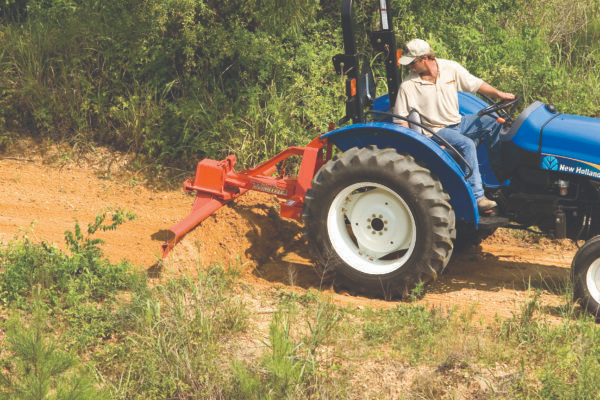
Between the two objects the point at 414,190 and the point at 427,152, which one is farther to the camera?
the point at 427,152

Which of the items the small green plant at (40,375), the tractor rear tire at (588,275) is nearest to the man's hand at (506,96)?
the tractor rear tire at (588,275)

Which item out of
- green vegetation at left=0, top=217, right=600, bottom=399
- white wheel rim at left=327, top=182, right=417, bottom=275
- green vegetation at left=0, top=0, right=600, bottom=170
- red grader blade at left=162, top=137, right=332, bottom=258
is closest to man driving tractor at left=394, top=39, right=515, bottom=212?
white wheel rim at left=327, top=182, right=417, bottom=275

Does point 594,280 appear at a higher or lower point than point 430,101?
lower

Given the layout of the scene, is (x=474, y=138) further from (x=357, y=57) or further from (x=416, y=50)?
(x=357, y=57)

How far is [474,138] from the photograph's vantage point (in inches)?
229

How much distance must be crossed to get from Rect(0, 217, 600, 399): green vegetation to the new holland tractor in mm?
422

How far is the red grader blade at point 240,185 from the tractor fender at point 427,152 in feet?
1.23

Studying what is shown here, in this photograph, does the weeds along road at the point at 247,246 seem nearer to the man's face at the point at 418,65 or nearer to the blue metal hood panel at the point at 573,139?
the blue metal hood panel at the point at 573,139

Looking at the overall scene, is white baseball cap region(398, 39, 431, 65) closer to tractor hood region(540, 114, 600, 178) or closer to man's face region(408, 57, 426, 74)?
man's face region(408, 57, 426, 74)

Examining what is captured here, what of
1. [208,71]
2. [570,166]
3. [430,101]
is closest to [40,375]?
[430,101]

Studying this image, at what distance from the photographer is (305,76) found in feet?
27.2

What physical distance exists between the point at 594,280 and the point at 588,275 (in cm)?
6

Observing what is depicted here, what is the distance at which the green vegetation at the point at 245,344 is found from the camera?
14.4ft

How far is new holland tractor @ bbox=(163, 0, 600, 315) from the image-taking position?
539 centimetres
